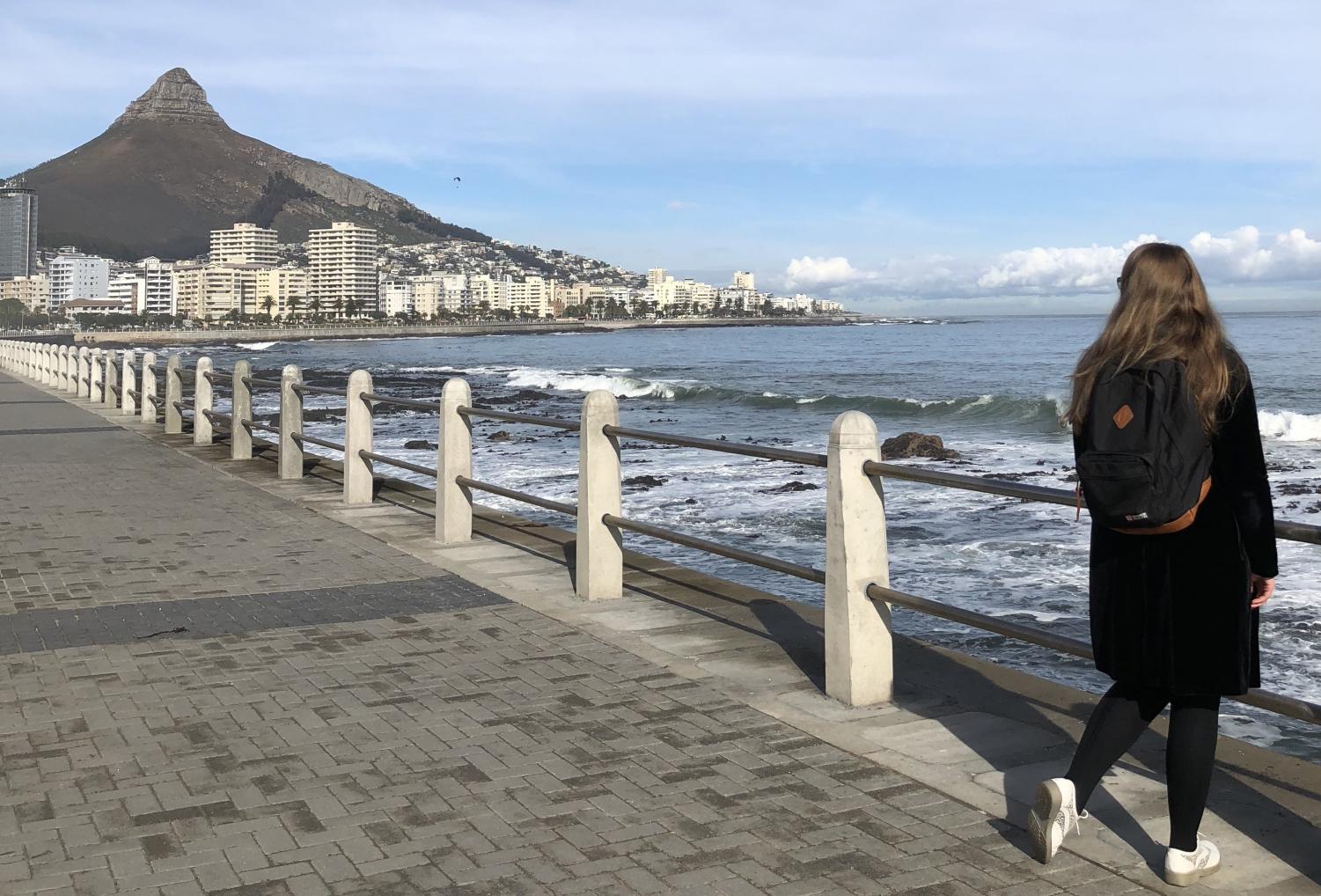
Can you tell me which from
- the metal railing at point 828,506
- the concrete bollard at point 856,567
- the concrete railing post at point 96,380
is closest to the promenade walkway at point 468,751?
the concrete bollard at point 856,567

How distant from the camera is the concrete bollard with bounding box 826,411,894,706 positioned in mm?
5426

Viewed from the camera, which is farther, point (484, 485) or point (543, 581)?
point (484, 485)

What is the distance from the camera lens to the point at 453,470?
31.5 feet

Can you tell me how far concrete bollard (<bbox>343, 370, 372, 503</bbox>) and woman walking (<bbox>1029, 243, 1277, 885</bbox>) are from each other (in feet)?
28.4

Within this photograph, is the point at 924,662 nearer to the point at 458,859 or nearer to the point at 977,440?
the point at 458,859

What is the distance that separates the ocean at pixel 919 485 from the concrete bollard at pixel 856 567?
149cm

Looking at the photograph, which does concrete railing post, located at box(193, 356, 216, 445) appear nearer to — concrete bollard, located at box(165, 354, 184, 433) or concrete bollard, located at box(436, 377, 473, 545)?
concrete bollard, located at box(165, 354, 184, 433)

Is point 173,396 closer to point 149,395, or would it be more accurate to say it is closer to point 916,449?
point 149,395

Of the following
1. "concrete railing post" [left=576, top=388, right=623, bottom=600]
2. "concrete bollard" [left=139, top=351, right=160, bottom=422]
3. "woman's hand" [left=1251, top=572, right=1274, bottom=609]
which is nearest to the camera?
"woman's hand" [left=1251, top=572, right=1274, bottom=609]

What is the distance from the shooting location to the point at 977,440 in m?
33.3

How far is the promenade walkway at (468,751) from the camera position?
3.78m

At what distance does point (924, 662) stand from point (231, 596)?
4.09 m

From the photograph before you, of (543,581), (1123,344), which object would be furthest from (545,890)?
(543,581)

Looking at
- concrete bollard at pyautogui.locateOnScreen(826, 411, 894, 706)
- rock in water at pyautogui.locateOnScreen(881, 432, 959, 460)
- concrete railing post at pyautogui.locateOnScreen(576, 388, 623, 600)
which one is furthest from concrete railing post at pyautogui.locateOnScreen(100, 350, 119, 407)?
concrete bollard at pyautogui.locateOnScreen(826, 411, 894, 706)
